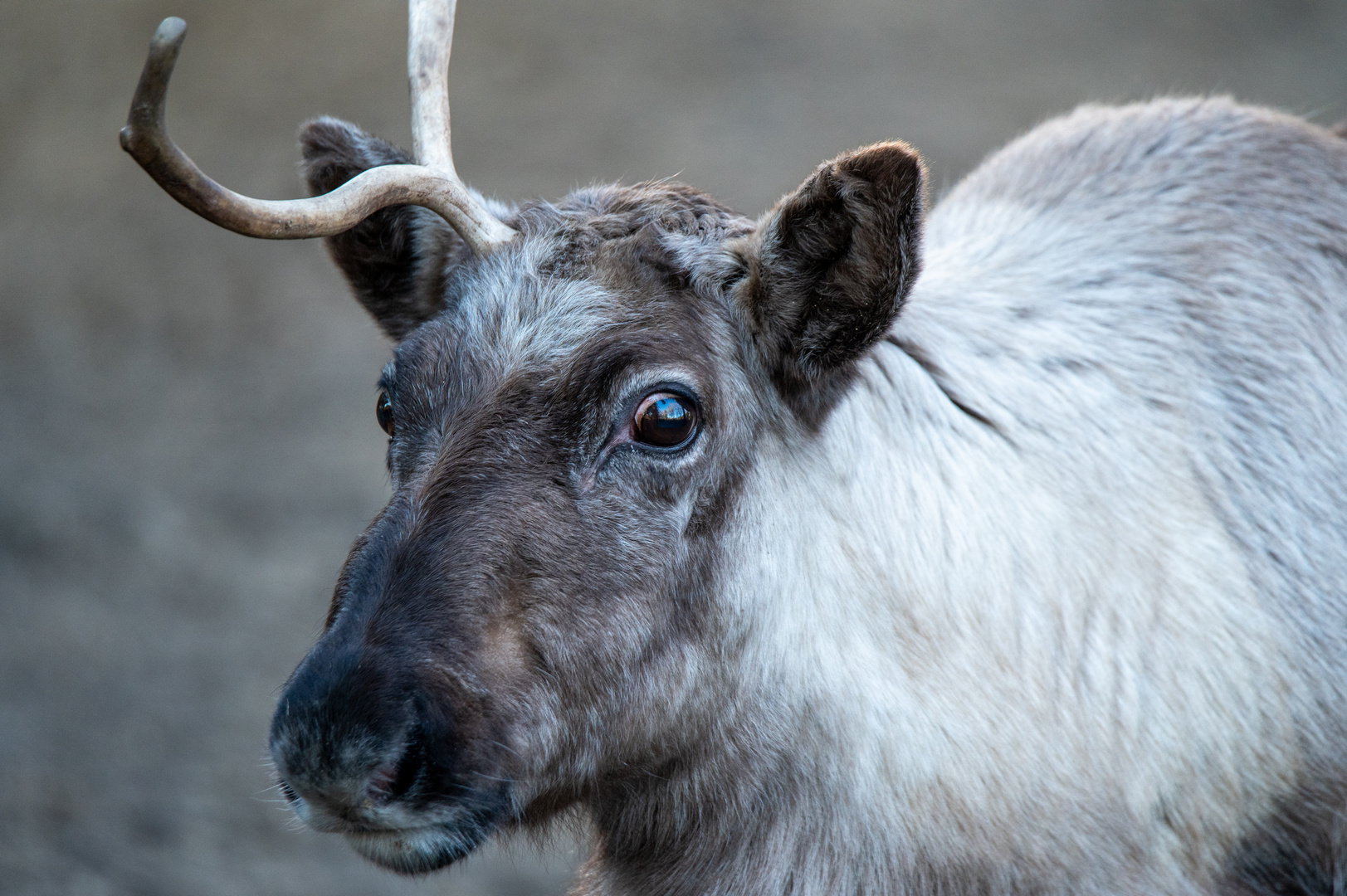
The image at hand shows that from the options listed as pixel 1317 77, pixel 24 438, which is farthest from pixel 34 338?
pixel 1317 77

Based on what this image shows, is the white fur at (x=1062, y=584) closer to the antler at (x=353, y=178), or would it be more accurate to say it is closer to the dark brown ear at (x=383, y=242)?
the antler at (x=353, y=178)

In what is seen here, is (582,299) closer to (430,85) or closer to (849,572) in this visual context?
(430,85)

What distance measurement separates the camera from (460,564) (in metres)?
2.76

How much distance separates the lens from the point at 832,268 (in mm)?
3004

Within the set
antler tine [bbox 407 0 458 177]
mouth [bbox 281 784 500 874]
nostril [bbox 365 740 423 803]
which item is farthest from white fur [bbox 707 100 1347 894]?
antler tine [bbox 407 0 458 177]

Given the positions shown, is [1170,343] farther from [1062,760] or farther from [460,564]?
[460,564]

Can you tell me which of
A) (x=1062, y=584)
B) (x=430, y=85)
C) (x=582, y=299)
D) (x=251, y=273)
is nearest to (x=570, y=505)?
(x=582, y=299)

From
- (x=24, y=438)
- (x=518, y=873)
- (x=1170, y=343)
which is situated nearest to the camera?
(x=1170, y=343)

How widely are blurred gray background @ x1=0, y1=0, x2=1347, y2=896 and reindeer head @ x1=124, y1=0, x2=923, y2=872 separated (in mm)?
3634

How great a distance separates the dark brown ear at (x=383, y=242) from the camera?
3.61 m

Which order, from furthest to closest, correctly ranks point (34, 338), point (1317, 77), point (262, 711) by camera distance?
point (1317, 77)
point (34, 338)
point (262, 711)

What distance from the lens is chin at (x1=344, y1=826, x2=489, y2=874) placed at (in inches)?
106

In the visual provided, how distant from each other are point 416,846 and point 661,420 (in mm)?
1107

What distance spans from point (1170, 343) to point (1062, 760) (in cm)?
126
